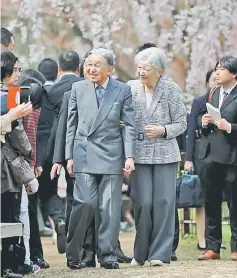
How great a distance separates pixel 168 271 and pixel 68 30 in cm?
871

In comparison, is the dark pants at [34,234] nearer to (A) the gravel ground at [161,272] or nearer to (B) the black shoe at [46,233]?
(A) the gravel ground at [161,272]

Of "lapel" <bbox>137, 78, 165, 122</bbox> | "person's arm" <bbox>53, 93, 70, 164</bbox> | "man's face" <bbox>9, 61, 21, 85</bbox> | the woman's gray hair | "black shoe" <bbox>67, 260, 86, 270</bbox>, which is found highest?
the woman's gray hair

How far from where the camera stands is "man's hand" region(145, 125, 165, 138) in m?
9.29

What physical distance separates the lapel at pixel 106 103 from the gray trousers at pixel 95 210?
446mm

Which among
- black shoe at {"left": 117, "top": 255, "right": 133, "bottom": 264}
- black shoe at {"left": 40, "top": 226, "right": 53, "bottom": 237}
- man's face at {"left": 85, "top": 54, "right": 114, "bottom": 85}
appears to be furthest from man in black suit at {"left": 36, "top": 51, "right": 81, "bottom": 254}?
black shoe at {"left": 40, "top": 226, "right": 53, "bottom": 237}

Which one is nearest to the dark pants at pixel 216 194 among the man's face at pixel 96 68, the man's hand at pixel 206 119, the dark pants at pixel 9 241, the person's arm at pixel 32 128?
the man's hand at pixel 206 119

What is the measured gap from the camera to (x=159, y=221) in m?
9.40

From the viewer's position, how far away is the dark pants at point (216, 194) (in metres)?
10.2

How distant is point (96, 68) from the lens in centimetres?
920

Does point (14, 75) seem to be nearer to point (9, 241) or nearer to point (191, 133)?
point (9, 241)

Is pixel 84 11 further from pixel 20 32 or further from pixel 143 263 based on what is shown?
pixel 143 263

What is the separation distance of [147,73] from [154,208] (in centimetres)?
120

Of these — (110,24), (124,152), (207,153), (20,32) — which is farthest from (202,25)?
(124,152)

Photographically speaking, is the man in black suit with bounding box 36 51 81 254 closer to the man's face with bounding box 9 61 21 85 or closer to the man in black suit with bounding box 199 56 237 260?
the man's face with bounding box 9 61 21 85
